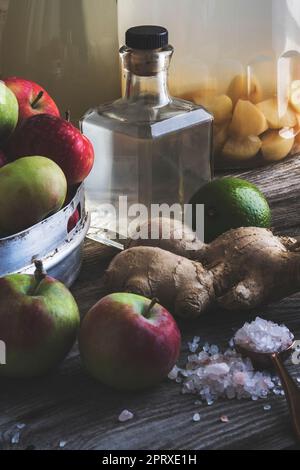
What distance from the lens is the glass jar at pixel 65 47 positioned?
117cm

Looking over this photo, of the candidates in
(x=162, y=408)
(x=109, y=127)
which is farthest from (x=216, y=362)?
(x=109, y=127)

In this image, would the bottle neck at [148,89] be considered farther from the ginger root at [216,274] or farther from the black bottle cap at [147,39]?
the ginger root at [216,274]

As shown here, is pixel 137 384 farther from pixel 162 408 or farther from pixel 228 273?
pixel 228 273

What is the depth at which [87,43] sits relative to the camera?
1195 mm

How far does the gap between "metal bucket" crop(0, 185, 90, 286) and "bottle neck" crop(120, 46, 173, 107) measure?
0.48ft

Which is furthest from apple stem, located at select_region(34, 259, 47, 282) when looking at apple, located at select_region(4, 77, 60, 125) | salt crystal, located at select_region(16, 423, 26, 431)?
apple, located at select_region(4, 77, 60, 125)

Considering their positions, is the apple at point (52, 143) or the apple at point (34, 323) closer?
the apple at point (34, 323)

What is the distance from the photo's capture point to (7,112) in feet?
2.92

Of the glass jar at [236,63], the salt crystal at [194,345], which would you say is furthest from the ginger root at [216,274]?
the glass jar at [236,63]

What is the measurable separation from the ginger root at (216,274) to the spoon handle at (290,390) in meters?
0.11

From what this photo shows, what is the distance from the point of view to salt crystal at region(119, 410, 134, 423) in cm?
74

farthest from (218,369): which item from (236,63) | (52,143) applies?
(236,63)

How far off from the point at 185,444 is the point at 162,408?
0.17 feet

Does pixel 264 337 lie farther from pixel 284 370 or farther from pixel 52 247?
pixel 52 247
